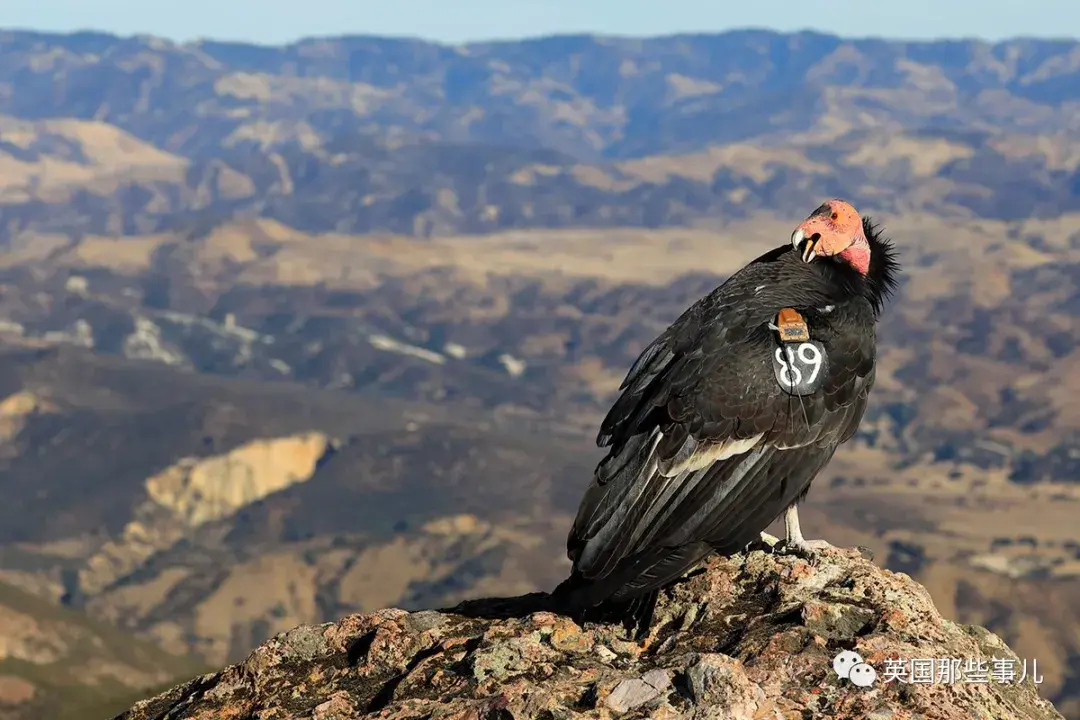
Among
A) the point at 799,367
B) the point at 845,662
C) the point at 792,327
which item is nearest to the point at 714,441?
the point at 799,367

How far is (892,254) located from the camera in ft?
38.1

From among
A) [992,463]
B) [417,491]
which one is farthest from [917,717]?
[992,463]

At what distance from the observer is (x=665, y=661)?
9.14 m

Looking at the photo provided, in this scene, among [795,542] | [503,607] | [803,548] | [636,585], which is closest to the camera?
[636,585]

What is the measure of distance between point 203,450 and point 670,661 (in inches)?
5203

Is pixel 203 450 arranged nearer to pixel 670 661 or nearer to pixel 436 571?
pixel 436 571

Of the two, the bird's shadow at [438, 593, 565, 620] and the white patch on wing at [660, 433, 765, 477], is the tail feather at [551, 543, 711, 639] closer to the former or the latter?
the white patch on wing at [660, 433, 765, 477]

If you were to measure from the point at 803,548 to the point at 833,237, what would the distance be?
2.32 metres

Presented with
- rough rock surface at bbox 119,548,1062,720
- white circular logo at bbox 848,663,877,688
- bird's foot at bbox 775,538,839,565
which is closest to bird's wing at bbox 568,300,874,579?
rough rock surface at bbox 119,548,1062,720

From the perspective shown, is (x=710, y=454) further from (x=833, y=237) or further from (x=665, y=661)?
(x=833, y=237)

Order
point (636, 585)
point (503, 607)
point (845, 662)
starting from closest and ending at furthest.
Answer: point (845, 662)
point (636, 585)
point (503, 607)

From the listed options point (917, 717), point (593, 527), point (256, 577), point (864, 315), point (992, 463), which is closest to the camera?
point (917, 717)

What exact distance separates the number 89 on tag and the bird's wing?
5cm

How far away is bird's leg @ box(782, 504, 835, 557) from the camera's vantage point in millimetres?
10648
